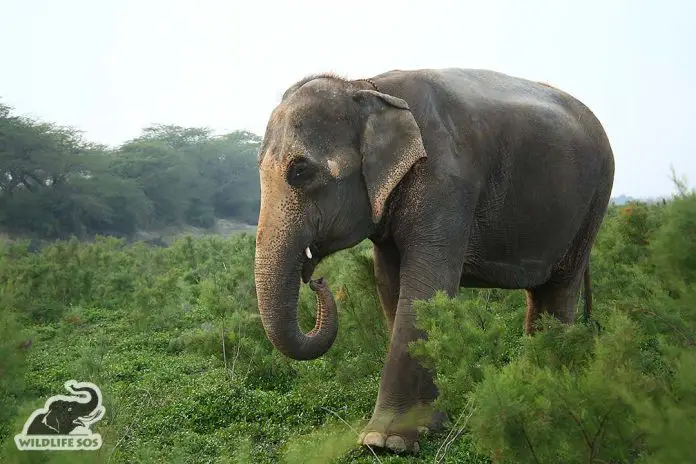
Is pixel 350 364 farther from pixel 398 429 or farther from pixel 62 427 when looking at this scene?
pixel 62 427

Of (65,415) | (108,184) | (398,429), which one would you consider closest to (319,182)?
(398,429)

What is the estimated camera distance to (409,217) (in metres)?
4.42

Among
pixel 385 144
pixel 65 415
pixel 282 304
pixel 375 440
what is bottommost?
pixel 375 440

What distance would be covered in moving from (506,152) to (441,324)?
1846mm

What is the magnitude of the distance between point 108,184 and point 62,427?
3258cm

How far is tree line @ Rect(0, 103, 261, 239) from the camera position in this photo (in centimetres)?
3011

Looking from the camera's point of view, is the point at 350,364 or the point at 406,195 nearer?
the point at 406,195

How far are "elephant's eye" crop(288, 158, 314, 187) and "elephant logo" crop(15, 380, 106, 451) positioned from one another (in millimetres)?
1491

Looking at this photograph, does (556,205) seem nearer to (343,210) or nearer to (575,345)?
(343,210)

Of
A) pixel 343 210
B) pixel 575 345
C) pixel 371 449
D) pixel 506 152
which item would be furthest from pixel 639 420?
pixel 506 152

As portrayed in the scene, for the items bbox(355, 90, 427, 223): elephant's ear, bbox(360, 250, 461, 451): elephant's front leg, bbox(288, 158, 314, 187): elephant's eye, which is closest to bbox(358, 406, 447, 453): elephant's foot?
bbox(360, 250, 461, 451): elephant's front leg

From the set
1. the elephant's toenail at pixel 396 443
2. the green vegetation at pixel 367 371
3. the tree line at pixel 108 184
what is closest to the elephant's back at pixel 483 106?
the green vegetation at pixel 367 371

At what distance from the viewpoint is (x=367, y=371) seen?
5863 mm

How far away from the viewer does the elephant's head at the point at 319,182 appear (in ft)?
13.8
